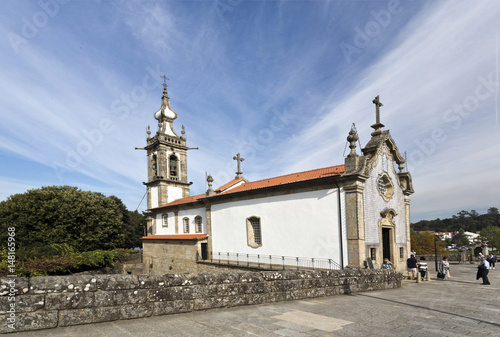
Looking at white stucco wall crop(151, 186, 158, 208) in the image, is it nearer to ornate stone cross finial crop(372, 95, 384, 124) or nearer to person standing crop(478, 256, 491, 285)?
ornate stone cross finial crop(372, 95, 384, 124)

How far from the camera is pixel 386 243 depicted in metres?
17.3

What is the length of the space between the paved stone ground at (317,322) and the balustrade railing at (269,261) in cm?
844

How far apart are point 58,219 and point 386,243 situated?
2896 centimetres

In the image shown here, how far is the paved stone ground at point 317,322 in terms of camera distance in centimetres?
437

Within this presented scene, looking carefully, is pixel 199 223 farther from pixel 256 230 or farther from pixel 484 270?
pixel 484 270

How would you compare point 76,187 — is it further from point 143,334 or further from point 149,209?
point 143,334

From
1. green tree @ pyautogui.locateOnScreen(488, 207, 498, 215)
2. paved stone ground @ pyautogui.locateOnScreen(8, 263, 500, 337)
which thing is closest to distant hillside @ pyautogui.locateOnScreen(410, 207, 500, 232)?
green tree @ pyautogui.locateOnScreen(488, 207, 498, 215)

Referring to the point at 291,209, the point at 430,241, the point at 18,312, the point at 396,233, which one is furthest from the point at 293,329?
the point at 430,241

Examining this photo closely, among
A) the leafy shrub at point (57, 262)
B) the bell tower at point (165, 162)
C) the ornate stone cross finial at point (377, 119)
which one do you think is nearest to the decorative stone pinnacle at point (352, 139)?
the ornate stone cross finial at point (377, 119)

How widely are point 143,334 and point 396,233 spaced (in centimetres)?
1743

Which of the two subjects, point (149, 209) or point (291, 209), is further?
point (149, 209)

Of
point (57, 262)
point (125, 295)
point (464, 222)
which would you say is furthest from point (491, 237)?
point (125, 295)

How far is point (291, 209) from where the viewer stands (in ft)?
56.2

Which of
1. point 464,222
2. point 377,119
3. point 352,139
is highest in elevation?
point 377,119
